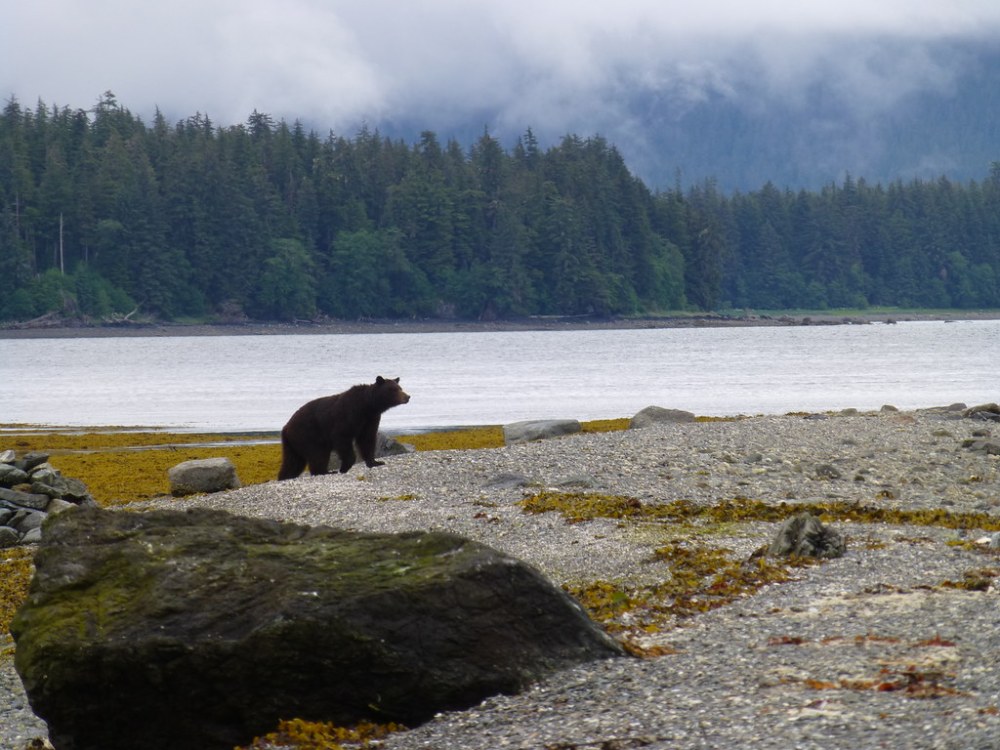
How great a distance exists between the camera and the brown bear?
73.1 feet

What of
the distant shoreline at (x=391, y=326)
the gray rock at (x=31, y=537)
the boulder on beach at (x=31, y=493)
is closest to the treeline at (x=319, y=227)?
the distant shoreline at (x=391, y=326)

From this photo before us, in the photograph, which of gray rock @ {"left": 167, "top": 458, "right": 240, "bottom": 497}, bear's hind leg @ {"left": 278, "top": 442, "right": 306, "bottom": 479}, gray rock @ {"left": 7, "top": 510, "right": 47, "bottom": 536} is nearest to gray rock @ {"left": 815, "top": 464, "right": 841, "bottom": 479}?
bear's hind leg @ {"left": 278, "top": 442, "right": 306, "bottom": 479}

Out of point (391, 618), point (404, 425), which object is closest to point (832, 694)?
point (391, 618)

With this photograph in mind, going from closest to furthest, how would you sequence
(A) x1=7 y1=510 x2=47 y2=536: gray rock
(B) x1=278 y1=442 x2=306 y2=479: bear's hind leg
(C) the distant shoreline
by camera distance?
(A) x1=7 y1=510 x2=47 y2=536: gray rock, (B) x1=278 y1=442 x2=306 y2=479: bear's hind leg, (C) the distant shoreline

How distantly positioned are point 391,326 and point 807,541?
439ft

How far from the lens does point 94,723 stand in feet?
32.1

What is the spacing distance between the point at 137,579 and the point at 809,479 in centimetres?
1299

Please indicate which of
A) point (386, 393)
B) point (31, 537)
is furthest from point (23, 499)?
point (386, 393)

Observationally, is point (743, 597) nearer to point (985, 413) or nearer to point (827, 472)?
point (827, 472)

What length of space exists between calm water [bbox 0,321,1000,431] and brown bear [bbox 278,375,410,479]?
64.0 ft

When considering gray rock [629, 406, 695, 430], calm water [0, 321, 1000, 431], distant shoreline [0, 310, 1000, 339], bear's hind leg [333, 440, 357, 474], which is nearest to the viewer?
bear's hind leg [333, 440, 357, 474]

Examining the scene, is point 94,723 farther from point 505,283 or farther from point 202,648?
point 505,283

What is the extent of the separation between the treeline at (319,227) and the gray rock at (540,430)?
105 meters

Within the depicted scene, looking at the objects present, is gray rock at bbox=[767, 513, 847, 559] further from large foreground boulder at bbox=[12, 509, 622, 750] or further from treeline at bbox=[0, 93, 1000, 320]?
treeline at bbox=[0, 93, 1000, 320]
